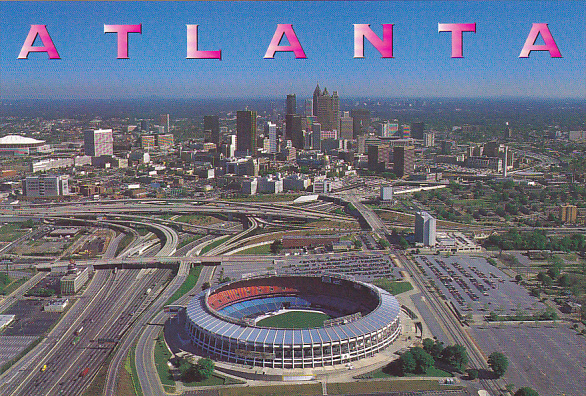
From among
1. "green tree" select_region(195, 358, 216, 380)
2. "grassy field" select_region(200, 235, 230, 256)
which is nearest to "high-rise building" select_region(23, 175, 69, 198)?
"grassy field" select_region(200, 235, 230, 256)

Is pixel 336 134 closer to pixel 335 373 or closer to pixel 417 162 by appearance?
pixel 417 162

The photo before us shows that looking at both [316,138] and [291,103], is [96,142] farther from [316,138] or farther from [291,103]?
[291,103]

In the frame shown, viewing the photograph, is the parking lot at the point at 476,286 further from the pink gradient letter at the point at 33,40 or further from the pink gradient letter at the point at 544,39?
the pink gradient letter at the point at 33,40

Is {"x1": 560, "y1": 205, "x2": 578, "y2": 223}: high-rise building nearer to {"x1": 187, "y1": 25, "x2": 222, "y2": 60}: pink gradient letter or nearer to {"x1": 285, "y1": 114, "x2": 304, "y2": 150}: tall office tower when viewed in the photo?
{"x1": 187, "y1": 25, "x2": 222, "y2": 60}: pink gradient letter

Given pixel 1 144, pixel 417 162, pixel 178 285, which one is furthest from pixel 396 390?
pixel 1 144

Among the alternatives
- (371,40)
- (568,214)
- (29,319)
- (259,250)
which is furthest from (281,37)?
(568,214)

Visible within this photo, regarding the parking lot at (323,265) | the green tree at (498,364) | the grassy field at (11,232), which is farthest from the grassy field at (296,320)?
the grassy field at (11,232)
